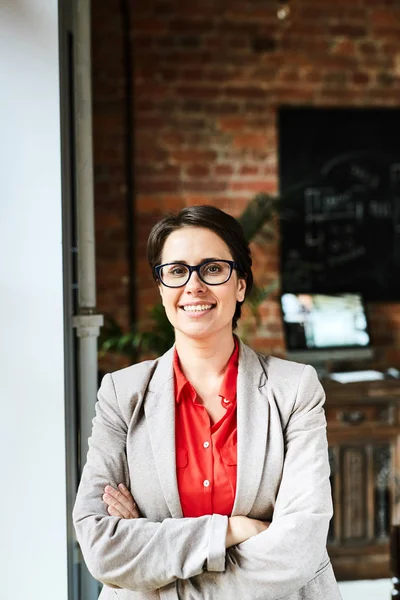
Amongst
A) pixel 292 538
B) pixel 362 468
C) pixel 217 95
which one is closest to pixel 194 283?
pixel 292 538

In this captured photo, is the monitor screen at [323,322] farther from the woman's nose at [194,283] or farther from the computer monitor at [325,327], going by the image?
the woman's nose at [194,283]

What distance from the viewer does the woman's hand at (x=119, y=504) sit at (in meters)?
1.56

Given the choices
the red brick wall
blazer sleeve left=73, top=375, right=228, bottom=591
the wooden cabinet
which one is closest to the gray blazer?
blazer sleeve left=73, top=375, right=228, bottom=591

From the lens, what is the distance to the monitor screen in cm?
401

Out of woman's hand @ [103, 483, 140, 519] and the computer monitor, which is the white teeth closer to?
woman's hand @ [103, 483, 140, 519]

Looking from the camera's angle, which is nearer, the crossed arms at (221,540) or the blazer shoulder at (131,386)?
the crossed arms at (221,540)

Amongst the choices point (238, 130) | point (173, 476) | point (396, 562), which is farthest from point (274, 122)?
point (173, 476)

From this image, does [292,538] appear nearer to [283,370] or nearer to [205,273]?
[283,370]

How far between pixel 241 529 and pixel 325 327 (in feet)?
8.56

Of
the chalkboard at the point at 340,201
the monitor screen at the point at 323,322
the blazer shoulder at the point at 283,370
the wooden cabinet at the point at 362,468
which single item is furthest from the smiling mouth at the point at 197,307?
the chalkboard at the point at 340,201

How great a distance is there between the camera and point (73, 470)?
1978mm

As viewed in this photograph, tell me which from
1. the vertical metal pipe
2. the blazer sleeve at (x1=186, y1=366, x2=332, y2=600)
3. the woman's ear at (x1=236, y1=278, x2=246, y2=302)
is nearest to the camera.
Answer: the blazer sleeve at (x1=186, y1=366, x2=332, y2=600)

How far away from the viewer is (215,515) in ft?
4.99

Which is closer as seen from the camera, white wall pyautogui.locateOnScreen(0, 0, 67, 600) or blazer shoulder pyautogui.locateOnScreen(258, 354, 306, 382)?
blazer shoulder pyautogui.locateOnScreen(258, 354, 306, 382)
